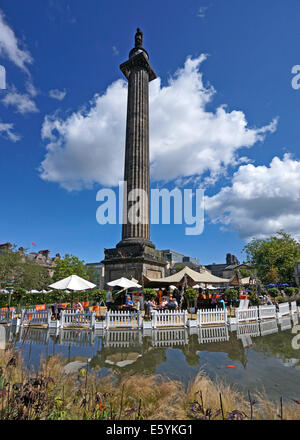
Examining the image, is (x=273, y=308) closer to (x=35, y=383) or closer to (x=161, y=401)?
(x=161, y=401)

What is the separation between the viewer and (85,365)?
6117mm

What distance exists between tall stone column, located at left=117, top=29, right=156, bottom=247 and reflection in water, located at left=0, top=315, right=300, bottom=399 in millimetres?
13443

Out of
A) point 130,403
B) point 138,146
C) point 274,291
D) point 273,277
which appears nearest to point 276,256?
point 273,277

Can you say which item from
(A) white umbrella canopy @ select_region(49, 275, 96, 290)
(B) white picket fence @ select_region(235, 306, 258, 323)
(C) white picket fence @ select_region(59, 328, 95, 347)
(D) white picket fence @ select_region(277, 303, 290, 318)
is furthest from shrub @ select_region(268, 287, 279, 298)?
(C) white picket fence @ select_region(59, 328, 95, 347)

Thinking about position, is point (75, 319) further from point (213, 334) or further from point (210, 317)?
point (210, 317)

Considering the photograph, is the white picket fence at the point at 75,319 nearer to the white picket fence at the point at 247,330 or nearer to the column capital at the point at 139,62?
the white picket fence at the point at 247,330

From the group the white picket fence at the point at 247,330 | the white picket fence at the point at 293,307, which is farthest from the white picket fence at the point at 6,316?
the white picket fence at the point at 293,307

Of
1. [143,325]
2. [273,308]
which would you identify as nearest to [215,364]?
[143,325]

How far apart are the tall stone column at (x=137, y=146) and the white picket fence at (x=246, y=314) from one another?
12.0 metres

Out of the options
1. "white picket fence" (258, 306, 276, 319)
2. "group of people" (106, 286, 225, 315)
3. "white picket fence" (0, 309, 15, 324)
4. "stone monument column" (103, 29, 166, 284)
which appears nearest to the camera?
"white picket fence" (258, 306, 276, 319)

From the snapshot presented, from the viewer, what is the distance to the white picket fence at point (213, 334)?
358 inches

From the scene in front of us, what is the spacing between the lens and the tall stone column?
79.6 feet

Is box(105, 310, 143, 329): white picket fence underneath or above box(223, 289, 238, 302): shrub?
underneath

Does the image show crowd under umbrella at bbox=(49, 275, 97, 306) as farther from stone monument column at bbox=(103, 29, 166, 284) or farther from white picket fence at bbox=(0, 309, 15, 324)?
stone monument column at bbox=(103, 29, 166, 284)
